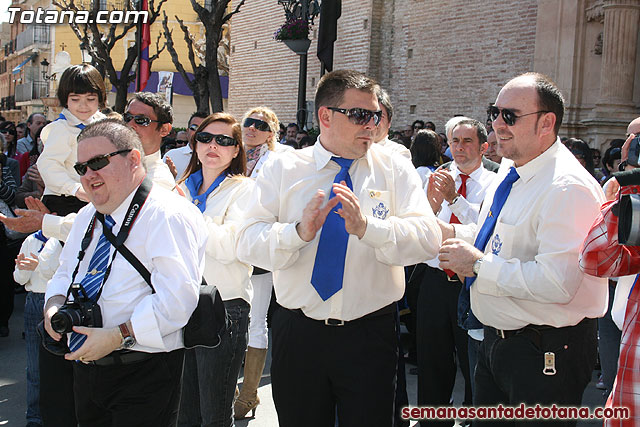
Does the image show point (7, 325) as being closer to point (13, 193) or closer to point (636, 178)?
point (13, 193)

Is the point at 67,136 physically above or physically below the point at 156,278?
above

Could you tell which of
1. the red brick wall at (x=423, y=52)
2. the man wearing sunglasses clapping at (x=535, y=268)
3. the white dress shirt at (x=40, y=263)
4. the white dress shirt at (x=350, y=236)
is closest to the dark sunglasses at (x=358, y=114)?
the white dress shirt at (x=350, y=236)

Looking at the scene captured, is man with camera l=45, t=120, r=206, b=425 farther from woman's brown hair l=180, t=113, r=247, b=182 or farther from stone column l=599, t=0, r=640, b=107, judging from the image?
stone column l=599, t=0, r=640, b=107

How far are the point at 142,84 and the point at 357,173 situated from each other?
13.6m

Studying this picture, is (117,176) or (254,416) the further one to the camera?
(254,416)

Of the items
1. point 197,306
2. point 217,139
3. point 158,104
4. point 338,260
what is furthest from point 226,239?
point 158,104

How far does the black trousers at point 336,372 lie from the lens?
3445mm

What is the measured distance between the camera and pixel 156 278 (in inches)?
124

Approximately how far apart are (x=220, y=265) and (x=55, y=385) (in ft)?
→ 4.29

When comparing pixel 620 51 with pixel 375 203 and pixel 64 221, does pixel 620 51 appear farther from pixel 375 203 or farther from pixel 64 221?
pixel 64 221

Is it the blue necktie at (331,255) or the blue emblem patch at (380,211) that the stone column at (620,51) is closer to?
the blue emblem patch at (380,211)

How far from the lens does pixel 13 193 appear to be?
7.49m

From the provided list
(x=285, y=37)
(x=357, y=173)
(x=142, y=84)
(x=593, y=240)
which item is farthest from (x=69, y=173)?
(x=142, y=84)

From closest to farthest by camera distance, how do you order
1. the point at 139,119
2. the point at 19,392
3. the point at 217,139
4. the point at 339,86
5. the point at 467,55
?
the point at 339,86
the point at 217,139
the point at 139,119
the point at 19,392
the point at 467,55
